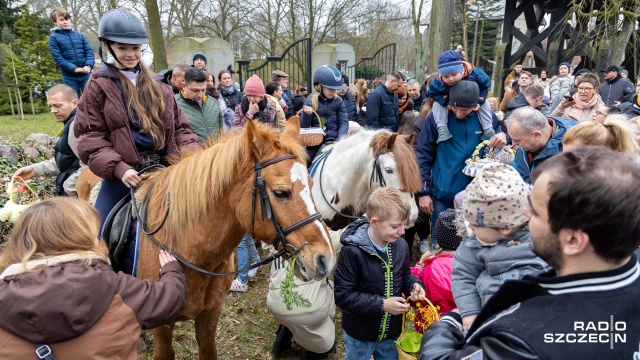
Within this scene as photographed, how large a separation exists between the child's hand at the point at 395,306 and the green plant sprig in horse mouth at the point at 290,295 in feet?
2.07

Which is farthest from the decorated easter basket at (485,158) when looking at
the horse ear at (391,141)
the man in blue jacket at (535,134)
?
the horse ear at (391,141)

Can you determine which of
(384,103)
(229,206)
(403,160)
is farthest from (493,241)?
(384,103)

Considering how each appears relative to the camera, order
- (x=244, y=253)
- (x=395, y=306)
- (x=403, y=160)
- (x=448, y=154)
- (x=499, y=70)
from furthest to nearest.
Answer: (x=499, y=70) < (x=244, y=253) < (x=448, y=154) < (x=403, y=160) < (x=395, y=306)

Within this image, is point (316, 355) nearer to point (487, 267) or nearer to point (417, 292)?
point (417, 292)

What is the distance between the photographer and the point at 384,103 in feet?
23.1

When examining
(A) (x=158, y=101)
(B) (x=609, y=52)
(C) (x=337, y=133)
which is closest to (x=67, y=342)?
(A) (x=158, y=101)

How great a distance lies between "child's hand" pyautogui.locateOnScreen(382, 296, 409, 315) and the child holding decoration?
0.56 meters

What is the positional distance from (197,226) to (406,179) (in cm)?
224

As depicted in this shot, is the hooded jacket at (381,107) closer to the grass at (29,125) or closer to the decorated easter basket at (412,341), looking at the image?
the decorated easter basket at (412,341)

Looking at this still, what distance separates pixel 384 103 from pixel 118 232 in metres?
5.36

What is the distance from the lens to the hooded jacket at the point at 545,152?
3.21 m

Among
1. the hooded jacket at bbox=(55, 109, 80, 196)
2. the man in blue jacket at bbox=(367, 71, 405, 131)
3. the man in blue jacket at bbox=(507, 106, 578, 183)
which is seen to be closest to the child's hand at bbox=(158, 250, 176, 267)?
the hooded jacket at bbox=(55, 109, 80, 196)

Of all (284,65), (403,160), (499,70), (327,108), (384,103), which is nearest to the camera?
(403,160)

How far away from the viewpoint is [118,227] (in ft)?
8.62
